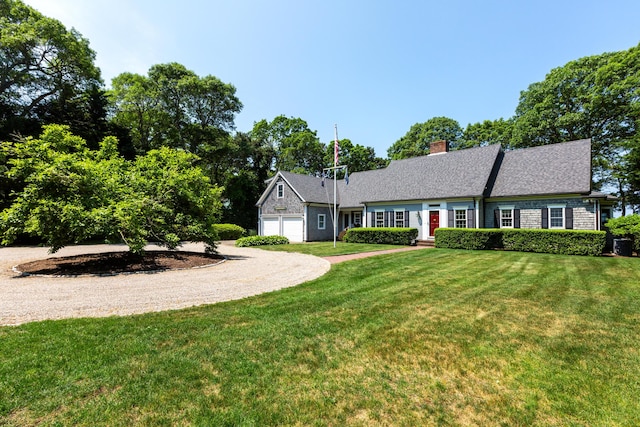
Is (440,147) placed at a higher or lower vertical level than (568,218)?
higher

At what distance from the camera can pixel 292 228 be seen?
83.0ft

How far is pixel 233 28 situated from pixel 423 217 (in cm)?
1570

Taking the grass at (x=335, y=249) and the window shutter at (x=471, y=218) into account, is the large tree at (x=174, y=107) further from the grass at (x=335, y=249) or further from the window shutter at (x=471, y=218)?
the window shutter at (x=471, y=218)

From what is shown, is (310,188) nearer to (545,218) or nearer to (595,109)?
(545,218)

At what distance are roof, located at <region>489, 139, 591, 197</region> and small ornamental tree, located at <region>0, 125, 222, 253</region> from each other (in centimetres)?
1755

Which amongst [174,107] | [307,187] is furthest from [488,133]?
[174,107]

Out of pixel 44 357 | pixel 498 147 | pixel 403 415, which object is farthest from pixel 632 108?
pixel 44 357

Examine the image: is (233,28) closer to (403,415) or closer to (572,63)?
(403,415)

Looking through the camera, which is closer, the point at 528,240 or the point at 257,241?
the point at 528,240

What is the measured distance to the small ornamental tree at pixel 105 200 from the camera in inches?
335

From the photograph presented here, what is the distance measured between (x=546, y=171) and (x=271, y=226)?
68.9ft

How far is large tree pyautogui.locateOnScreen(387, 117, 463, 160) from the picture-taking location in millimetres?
42875

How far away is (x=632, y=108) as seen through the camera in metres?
24.3

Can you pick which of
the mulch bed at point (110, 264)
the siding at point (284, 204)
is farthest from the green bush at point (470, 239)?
the mulch bed at point (110, 264)
